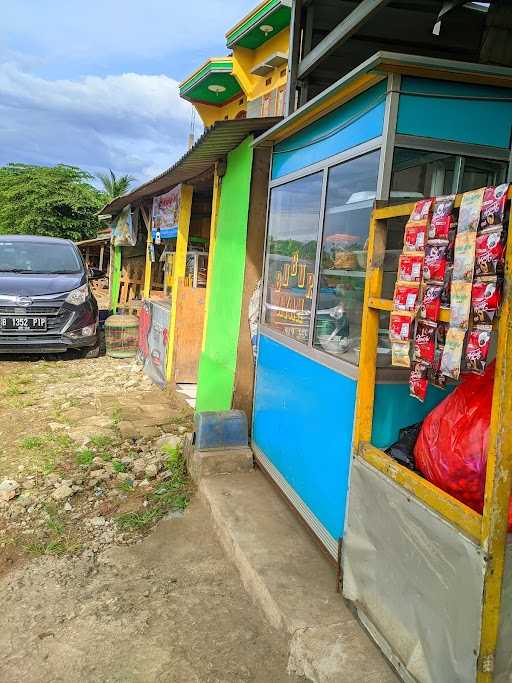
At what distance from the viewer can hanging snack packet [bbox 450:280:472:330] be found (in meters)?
1.80

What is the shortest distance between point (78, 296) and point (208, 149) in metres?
4.67

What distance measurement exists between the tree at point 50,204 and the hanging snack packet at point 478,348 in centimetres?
2785

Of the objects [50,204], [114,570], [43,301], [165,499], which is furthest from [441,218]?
[50,204]

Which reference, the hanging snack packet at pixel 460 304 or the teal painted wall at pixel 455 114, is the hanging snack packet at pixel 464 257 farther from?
the teal painted wall at pixel 455 114

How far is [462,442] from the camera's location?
198 centimetres

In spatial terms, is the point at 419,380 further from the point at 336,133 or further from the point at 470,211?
the point at 336,133

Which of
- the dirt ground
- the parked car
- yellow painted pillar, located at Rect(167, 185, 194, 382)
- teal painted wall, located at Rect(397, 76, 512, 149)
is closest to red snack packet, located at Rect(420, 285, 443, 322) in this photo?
teal painted wall, located at Rect(397, 76, 512, 149)

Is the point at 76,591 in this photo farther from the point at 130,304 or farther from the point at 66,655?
the point at 130,304

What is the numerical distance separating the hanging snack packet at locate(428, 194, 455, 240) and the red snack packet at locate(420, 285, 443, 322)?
188 mm

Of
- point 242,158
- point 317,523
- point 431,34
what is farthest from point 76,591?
point 431,34

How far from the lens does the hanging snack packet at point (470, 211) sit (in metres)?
1.79

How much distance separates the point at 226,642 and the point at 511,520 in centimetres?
151

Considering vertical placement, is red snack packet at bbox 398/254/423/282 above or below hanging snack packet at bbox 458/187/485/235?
below

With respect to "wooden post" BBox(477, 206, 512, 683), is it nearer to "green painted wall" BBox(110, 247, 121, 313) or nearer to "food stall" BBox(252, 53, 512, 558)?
"food stall" BBox(252, 53, 512, 558)
